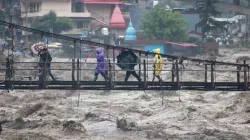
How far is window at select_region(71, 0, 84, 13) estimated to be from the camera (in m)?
66.7

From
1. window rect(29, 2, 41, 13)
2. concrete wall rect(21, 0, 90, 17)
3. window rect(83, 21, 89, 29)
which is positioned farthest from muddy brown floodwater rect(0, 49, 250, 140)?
window rect(83, 21, 89, 29)

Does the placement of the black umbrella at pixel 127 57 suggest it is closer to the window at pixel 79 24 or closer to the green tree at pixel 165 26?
the green tree at pixel 165 26

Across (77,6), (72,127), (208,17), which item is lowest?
(72,127)

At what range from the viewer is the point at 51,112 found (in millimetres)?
22016

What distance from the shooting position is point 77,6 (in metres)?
67.1

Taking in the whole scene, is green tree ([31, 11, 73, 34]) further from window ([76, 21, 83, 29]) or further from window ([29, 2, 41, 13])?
window ([76, 21, 83, 29])

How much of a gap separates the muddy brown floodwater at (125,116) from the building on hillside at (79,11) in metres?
34.7

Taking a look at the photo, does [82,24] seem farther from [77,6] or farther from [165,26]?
[165,26]

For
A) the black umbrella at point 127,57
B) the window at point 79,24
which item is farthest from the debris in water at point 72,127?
the window at point 79,24

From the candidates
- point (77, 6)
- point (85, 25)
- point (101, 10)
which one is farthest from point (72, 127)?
point (101, 10)

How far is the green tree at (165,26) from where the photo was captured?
55875 millimetres

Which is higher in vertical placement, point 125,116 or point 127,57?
point 127,57

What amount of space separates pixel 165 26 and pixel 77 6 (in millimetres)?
13987

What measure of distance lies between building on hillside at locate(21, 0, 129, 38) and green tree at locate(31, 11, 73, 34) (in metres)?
3.03
